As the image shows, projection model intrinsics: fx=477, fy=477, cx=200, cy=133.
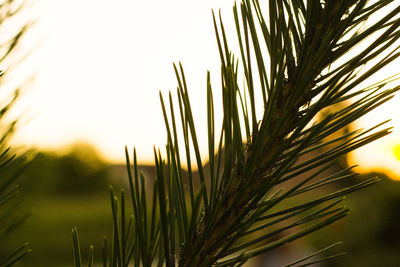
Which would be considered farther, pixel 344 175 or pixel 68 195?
pixel 68 195

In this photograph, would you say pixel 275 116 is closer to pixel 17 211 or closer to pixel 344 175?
pixel 344 175

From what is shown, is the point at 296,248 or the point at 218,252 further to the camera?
the point at 296,248

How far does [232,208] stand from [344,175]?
129 millimetres

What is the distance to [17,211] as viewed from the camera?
0.55 m

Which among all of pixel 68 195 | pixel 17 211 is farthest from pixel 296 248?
pixel 68 195

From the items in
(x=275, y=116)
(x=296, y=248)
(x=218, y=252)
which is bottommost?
(x=296, y=248)

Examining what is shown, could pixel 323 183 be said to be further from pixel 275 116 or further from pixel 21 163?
pixel 21 163

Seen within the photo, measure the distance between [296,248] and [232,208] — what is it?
14.3 m

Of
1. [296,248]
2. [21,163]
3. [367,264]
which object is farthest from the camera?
[296,248]

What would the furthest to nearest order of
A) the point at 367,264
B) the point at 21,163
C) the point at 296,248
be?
the point at 296,248
the point at 367,264
the point at 21,163

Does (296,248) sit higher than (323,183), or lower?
lower

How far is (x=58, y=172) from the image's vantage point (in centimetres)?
2678

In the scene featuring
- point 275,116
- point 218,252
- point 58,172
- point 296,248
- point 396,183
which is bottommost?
point 296,248

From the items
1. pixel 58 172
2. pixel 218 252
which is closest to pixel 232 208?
pixel 218 252
